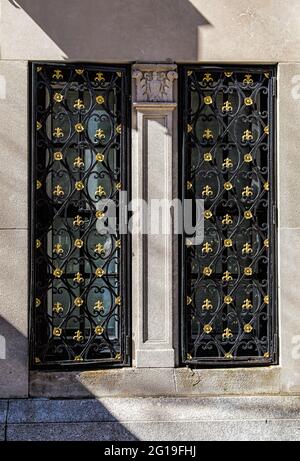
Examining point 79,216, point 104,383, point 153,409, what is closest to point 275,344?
point 153,409

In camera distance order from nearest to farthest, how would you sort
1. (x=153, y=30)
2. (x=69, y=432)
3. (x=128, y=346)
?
1. (x=69, y=432)
2. (x=153, y=30)
3. (x=128, y=346)

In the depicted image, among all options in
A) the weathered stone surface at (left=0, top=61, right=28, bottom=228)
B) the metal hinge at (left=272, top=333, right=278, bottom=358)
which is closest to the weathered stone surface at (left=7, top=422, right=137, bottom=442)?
the metal hinge at (left=272, top=333, right=278, bottom=358)

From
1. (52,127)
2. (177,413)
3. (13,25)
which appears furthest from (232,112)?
(177,413)

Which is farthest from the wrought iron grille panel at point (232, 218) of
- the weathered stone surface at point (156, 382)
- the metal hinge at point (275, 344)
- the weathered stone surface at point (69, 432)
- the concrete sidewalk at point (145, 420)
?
the weathered stone surface at point (69, 432)

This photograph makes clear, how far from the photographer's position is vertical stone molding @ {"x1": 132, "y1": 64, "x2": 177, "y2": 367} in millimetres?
8047

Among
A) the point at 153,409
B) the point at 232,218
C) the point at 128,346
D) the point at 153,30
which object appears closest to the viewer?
the point at 153,409

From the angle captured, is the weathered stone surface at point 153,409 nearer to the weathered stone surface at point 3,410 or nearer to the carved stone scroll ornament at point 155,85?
the weathered stone surface at point 3,410

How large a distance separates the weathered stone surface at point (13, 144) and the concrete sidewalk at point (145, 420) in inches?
76.7

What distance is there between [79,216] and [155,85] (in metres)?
1.59

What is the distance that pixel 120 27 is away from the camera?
7984 millimetres

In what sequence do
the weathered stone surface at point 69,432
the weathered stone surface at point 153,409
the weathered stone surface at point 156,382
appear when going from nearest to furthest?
the weathered stone surface at point 69,432 → the weathered stone surface at point 153,409 → the weathered stone surface at point 156,382

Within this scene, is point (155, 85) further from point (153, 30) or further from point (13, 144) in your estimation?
point (13, 144)

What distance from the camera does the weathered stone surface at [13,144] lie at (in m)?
7.91

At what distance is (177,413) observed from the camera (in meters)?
7.89
